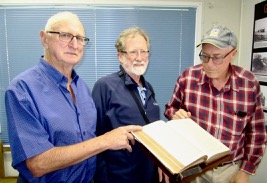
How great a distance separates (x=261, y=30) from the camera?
188 centimetres

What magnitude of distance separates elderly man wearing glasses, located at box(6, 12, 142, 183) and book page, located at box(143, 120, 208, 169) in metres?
0.08

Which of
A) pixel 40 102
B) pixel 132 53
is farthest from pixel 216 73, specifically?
pixel 40 102

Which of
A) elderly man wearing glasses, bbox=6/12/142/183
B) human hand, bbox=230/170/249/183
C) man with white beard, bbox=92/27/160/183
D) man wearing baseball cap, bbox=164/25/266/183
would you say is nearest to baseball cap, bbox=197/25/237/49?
man wearing baseball cap, bbox=164/25/266/183

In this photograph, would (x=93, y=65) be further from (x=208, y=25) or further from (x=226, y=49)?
(x=226, y=49)

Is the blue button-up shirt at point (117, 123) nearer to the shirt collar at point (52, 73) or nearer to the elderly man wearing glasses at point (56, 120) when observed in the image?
the elderly man wearing glasses at point (56, 120)

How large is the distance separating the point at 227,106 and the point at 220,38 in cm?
41

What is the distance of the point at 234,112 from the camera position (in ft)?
3.86

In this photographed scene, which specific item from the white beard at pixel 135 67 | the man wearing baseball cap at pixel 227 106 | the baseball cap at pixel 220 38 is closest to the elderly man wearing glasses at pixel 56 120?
the white beard at pixel 135 67

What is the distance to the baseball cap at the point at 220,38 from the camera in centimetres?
114

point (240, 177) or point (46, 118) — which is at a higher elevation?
point (46, 118)

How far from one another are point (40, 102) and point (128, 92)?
53 cm

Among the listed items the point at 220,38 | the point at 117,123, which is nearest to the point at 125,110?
the point at 117,123

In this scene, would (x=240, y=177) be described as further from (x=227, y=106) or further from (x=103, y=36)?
(x=103, y=36)

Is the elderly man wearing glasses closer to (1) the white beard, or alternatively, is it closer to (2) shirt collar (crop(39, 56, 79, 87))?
(2) shirt collar (crop(39, 56, 79, 87))
